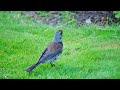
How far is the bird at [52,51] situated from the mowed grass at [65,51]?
10 cm

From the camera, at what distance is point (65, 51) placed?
18.0 feet

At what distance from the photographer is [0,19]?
232 inches

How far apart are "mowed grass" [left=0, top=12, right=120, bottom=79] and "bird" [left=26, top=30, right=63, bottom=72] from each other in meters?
0.10

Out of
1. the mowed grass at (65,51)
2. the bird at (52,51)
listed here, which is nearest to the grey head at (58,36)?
the bird at (52,51)

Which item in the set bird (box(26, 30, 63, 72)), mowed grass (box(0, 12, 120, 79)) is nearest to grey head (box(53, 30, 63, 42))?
bird (box(26, 30, 63, 72))

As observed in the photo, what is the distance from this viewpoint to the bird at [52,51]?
5.09 metres

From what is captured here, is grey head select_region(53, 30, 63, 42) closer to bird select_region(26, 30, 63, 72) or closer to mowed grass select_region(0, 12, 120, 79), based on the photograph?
bird select_region(26, 30, 63, 72)

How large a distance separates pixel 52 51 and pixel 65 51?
0.98 ft

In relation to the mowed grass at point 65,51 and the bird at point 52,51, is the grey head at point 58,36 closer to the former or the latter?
the bird at point 52,51

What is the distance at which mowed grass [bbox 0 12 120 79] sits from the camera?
507 centimetres
